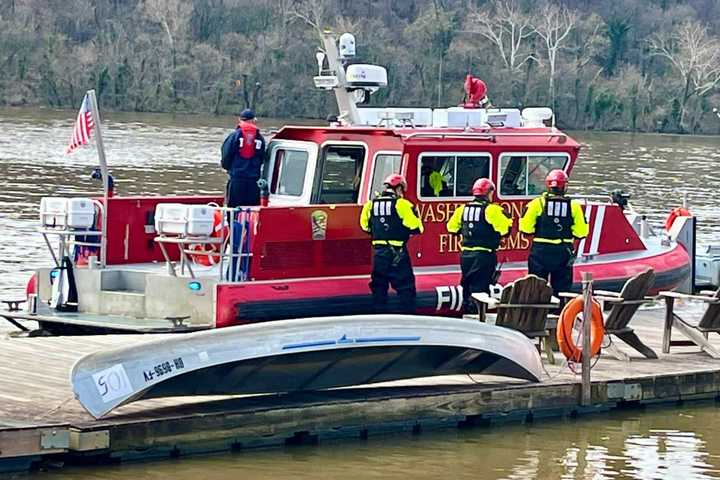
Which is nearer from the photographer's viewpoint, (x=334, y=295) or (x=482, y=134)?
(x=334, y=295)

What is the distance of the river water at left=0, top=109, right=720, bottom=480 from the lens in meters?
10.9

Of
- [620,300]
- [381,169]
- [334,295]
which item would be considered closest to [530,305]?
[620,300]

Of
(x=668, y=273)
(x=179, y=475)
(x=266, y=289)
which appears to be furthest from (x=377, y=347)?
(x=668, y=273)

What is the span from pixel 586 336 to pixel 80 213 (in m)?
4.61

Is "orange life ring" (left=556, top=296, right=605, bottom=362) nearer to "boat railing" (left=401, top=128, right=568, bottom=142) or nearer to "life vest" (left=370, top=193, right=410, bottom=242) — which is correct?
"life vest" (left=370, top=193, right=410, bottom=242)

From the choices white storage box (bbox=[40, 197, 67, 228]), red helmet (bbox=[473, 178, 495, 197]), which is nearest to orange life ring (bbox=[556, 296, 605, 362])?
→ red helmet (bbox=[473, 178, 495, 197])

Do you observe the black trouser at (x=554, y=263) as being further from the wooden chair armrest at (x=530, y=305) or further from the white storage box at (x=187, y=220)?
the white storage box at (x=187, y=220)

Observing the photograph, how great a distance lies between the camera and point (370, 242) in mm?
14203

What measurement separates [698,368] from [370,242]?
3084mm

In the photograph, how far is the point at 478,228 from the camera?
13.5 meters

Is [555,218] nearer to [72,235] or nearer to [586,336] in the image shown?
[586,336]

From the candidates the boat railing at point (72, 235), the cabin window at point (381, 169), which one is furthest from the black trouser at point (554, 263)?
the boat railing at point (72, 235)

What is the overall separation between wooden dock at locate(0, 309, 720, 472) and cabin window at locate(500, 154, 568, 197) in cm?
Result: 245

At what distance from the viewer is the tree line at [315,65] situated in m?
68.8
